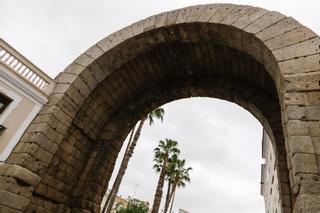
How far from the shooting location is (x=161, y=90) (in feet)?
23.6

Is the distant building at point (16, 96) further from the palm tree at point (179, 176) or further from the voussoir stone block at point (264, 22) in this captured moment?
the palm tree at point (179, 176)

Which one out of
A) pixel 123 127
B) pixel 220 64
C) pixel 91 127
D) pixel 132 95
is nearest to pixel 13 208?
pixel 91 127

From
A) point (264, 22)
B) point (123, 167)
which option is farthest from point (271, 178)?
point (264, 22)

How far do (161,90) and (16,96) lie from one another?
3.81m

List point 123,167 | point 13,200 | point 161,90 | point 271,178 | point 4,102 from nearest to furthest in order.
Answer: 1. point 13,200
2. point 4,102
3. point 161,90
4. point 271,178
5. point 123,167

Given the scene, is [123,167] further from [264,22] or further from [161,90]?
[264,22]

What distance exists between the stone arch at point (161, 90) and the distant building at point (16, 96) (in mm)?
241

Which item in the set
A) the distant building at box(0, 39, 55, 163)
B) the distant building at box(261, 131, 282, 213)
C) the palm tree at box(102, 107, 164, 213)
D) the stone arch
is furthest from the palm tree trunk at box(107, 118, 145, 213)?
the distant building at box(0, 39, 55, 163)

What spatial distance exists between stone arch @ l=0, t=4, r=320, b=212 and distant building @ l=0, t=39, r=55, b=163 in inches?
9.5

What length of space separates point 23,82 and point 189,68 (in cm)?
426

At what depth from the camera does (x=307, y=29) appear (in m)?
→ 4.00

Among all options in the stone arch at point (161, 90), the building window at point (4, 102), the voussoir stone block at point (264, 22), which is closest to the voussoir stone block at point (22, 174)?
the stone arch at point (161, 90)

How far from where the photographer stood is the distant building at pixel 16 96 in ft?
16.9

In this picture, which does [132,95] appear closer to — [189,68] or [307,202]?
[189,68]
